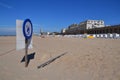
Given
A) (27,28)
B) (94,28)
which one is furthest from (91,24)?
(27,28)

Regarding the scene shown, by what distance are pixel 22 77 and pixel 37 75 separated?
18.7 inches

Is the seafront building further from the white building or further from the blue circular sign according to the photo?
the blue circular sign

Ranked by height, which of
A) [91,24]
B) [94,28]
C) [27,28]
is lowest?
[27,28]

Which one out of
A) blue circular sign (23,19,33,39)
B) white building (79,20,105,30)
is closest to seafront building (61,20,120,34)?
white building (79,20,105,30)

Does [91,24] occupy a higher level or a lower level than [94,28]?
higher

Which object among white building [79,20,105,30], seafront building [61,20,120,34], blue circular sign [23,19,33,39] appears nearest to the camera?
blue circular sign [23,19,33,39]

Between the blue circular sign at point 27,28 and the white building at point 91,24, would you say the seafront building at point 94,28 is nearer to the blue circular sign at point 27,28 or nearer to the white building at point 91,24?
the white building at point 91,24

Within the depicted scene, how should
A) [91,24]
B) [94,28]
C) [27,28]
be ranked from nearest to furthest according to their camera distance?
1. [27,28]
2. [94,28]
3. [91,24]

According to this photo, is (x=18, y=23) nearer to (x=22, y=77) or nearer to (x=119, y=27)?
(x=22, y=77)

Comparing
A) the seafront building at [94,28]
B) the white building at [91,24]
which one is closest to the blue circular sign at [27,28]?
the seafront building at [94,28]

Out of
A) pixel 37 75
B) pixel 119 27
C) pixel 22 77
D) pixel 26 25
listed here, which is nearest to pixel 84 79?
pixel 37 75

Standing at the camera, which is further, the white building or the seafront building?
the white building

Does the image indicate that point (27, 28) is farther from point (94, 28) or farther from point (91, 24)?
point (91, 24)

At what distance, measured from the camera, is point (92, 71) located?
16.8ft
